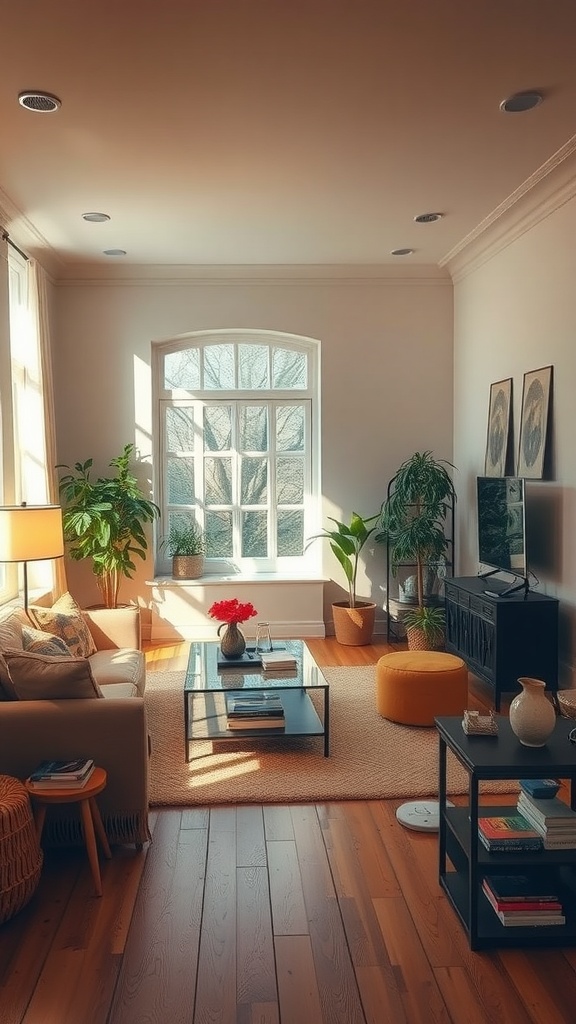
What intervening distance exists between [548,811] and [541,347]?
3.24 m

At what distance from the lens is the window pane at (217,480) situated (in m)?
6.96

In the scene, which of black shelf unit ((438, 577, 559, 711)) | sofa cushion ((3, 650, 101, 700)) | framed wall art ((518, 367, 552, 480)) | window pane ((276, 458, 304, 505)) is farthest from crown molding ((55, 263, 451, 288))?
sofa cushion ((3, 650, 101, 700))

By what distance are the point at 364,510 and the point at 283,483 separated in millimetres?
753

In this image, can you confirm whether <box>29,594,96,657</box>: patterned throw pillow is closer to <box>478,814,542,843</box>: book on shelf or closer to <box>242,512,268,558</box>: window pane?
<box>478,814,542,843</box>: book on shelf

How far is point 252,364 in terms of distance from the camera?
273 inches

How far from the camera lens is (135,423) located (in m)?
6.66

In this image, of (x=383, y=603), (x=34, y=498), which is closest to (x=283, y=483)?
(x=383, y=603)

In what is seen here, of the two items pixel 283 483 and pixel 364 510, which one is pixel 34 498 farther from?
pixel 364 510

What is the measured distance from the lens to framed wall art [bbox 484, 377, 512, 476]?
5492mm

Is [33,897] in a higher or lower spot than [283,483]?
lower

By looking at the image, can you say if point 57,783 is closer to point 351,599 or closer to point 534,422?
point 534,422

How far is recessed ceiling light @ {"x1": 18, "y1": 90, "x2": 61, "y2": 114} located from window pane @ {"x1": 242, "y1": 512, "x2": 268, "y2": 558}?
393 centimetres

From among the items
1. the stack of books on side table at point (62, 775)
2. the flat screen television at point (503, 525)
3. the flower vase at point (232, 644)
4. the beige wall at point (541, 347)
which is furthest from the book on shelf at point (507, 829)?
the flat screen television at point (503, 525)

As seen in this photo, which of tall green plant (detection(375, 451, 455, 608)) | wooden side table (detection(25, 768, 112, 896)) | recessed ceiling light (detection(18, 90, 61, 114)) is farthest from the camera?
tall green plant (detection(375, 451, 455, 608))
